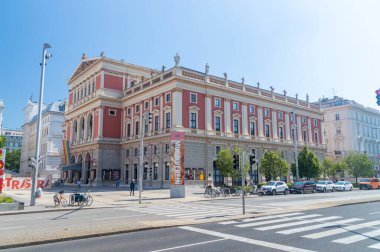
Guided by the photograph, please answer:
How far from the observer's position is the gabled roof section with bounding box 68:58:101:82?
64.1m

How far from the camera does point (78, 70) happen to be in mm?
72250

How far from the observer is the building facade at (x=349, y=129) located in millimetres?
85000

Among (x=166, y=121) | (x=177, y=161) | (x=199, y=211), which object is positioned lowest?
(x=199, y=211)

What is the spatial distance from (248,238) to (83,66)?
2608 inches

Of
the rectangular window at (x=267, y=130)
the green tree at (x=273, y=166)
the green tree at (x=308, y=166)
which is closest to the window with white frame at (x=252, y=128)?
the rectangular window at (x=267, y=130)

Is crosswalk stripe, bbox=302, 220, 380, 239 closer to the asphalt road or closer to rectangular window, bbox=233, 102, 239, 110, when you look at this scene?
the asphalt road

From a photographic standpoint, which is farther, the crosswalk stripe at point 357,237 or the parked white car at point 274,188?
the parked white car at point 274,188

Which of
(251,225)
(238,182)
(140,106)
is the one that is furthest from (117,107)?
(251,225)

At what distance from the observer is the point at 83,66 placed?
69.7m

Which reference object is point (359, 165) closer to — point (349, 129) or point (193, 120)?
point (349, 129)

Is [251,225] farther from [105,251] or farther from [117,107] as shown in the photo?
[117,107]

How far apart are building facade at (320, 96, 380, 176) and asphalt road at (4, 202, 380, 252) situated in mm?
77944

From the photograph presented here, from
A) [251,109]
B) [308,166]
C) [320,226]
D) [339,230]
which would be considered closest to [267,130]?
[251,109]

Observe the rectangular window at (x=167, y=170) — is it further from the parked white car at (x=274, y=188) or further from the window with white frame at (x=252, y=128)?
the window with white frame at (x=252, y=128)
